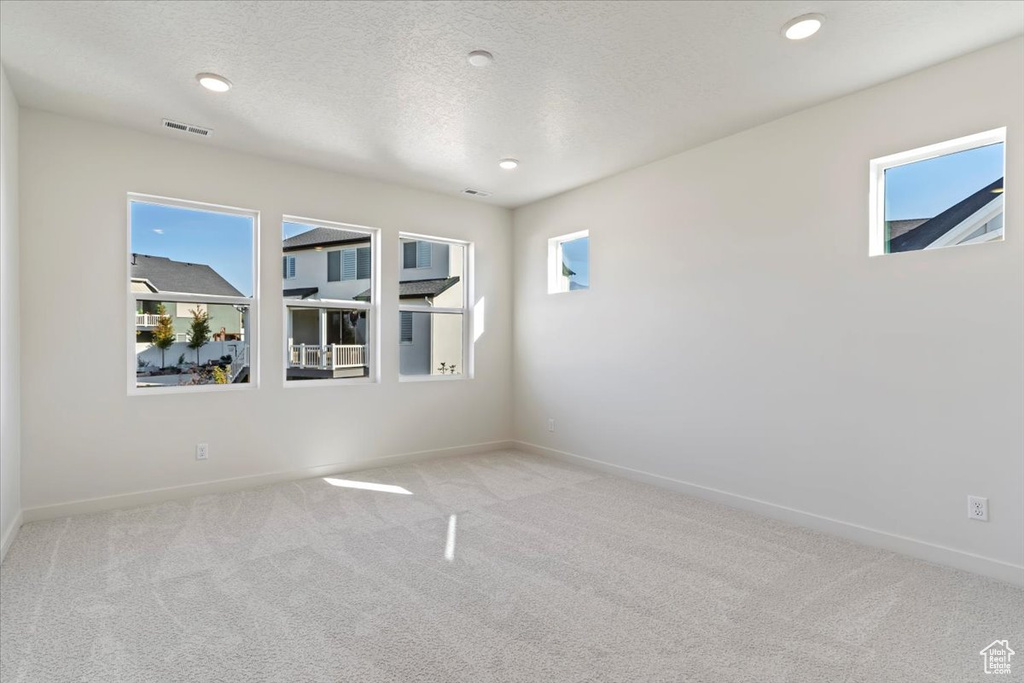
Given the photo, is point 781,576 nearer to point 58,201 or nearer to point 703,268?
point 703,268

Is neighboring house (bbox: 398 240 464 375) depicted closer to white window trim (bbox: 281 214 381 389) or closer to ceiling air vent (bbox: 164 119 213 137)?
white window trim (bbox: 281 214 381 389)

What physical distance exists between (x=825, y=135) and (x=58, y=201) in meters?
5.11

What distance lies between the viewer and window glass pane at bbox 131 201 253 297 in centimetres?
390

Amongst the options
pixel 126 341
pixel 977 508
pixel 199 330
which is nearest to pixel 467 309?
pixel 199 330

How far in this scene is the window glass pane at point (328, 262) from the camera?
15.0ft

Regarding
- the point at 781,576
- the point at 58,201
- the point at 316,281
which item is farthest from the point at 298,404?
the point at 781,576

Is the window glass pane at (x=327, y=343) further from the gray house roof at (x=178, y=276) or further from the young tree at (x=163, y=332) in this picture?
the young tree at (x=163, y=332)

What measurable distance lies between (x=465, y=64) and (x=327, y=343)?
9.43 ft

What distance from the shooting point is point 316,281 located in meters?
4.72

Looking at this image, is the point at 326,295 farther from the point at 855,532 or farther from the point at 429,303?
the point at 855,532

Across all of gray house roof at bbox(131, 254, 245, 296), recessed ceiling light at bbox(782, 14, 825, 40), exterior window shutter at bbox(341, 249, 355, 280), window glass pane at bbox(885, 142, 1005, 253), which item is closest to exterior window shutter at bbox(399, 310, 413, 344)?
exterior window shutter at bbox(341, 249, 355, 280)

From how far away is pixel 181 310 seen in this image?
406 centimetres

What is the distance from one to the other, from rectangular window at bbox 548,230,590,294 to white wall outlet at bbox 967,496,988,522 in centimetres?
318

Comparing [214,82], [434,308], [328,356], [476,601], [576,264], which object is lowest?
[476,601]
